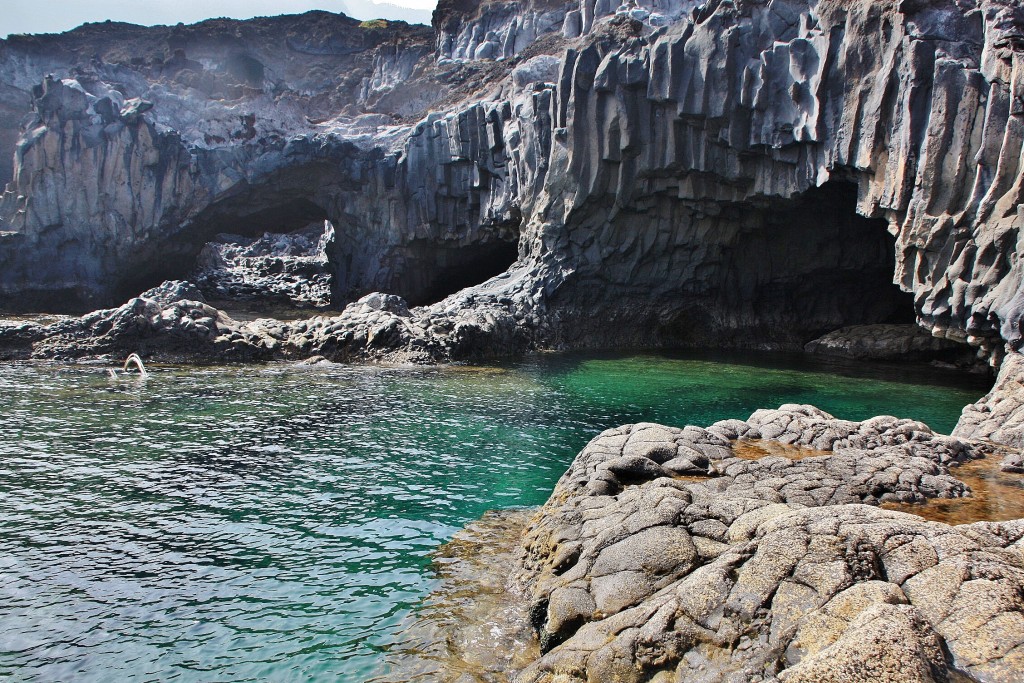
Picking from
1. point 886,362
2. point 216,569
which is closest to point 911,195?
point 886,362

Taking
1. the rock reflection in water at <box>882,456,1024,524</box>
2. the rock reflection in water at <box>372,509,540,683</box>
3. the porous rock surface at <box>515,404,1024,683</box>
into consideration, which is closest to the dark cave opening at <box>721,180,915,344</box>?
the rock reflection in water at <box>882,456,1024,524</box>

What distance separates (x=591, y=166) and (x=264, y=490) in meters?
24.6

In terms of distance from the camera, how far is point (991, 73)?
1994 centimetres

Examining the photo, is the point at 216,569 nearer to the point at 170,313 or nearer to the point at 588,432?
the point at 588,432

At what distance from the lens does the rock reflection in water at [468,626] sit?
676 centimetres

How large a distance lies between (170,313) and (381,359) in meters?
8.92

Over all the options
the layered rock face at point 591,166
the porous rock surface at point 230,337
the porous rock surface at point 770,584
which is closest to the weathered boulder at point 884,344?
the layered rock face at point 591,166

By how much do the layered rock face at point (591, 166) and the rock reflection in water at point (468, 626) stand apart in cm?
1560

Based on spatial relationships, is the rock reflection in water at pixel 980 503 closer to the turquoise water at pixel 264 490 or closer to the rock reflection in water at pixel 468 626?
the rock reflection in water at pixel 468 626

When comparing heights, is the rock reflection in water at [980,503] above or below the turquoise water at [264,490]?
above

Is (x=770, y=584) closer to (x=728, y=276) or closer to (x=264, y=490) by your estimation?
(x=264, y=490)

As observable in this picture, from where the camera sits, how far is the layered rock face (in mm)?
21656

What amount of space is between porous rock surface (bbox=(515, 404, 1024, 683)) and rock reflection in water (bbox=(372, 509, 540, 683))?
0.27m

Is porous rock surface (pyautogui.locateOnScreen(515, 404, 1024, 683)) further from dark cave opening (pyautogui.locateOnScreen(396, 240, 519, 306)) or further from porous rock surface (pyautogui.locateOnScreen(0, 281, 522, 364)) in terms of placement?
dark cave opening (pyautogui.locateOnScreen(396, 240, 519, 306))
